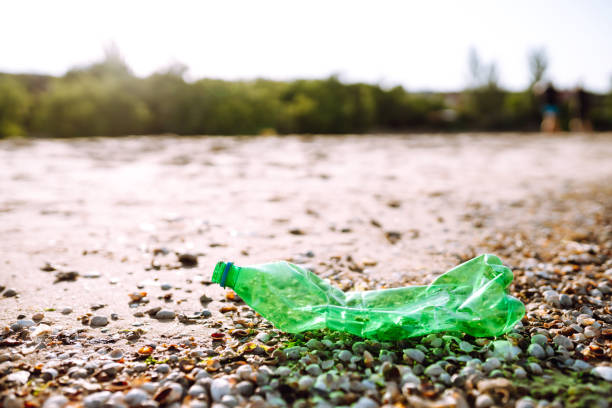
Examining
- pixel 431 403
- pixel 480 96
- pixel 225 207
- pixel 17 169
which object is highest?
pixel 480 96

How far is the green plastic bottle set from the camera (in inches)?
85.9

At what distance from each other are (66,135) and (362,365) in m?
23.5

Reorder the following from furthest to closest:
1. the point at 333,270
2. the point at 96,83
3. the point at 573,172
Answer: the point at 96,83, the point at 573,172, the point at 333,270

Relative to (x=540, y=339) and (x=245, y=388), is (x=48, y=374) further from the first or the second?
(x=540, y=339)

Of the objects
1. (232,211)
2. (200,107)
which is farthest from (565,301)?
(200,107)

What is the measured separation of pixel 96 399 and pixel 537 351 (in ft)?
6.38

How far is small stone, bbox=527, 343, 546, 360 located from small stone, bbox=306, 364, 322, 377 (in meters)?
1.00

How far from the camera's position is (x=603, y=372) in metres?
1.93

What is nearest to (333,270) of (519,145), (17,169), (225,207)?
(225,207)

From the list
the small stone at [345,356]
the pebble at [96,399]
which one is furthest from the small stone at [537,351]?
the pebble at [96,399]

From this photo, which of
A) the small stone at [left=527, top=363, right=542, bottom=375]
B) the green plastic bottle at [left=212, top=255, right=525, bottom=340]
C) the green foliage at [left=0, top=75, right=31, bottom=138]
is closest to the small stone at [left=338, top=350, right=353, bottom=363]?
the green plastic bottle at [left=212, top=255, right=525, bottom=340]

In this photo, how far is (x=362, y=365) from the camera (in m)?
2.06

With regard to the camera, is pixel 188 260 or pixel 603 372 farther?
pixel 188 260

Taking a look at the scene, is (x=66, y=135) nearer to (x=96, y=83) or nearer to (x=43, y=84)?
A: (x=96, y=83)
